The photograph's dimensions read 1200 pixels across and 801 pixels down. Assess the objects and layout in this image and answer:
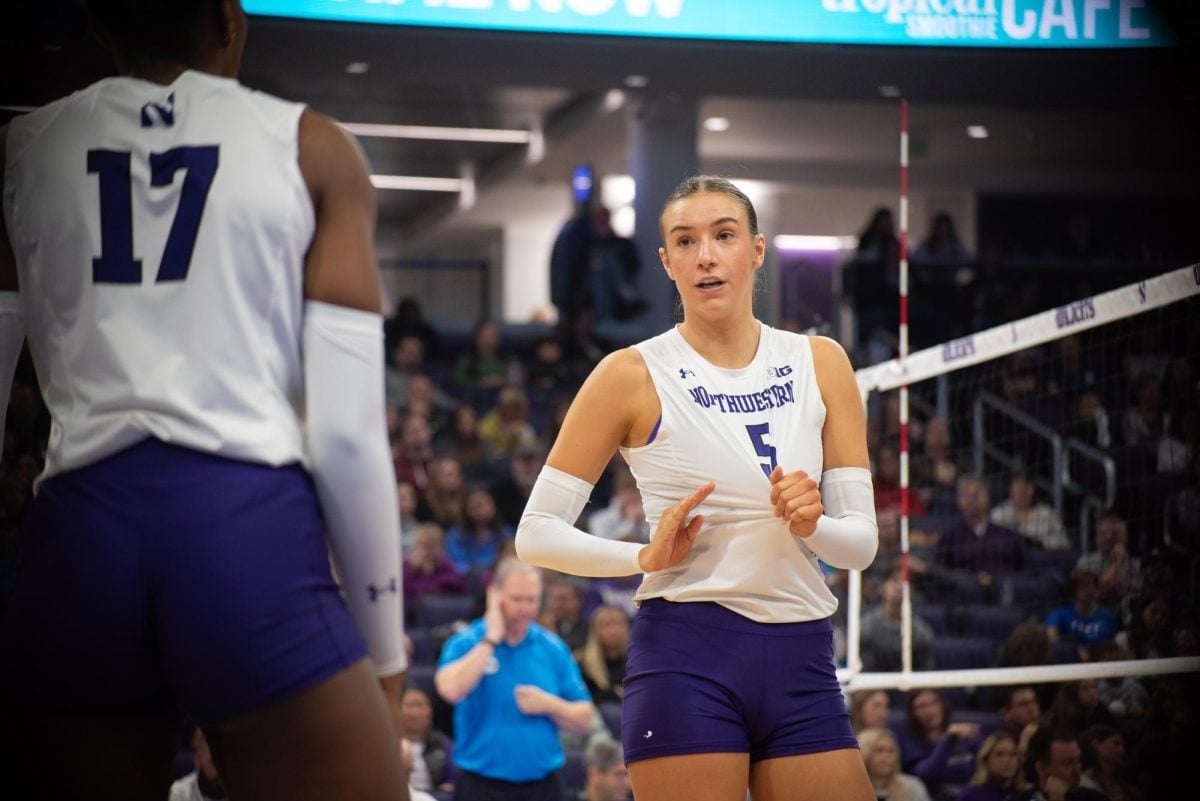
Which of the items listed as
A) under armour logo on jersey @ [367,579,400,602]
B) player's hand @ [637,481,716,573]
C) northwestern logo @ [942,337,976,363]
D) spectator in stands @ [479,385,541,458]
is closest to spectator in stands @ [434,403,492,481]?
spectator in stands @ [479,385,541,458]

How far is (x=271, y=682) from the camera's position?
2.05 metres

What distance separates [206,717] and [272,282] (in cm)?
61

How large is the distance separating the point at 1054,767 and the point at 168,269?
19.2 feet

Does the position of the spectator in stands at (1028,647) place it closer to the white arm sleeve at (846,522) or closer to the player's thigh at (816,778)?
the white arm sleeve at (846,522)

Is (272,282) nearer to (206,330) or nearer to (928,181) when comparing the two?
(206,330)

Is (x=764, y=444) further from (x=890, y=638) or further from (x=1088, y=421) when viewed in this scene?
(x=1088, y=421)

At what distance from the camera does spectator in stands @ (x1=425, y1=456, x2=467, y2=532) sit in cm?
1039

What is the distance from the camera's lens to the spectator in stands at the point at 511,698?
7418mm

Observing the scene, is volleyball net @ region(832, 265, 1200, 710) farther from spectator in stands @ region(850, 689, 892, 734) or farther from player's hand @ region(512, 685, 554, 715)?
player's hand @ region(512, 685, 554, 715)

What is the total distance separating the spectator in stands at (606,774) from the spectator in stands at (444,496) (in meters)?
2.97

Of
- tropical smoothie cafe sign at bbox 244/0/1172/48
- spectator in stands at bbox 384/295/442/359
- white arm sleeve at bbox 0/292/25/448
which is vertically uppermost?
tropical smoothie cafe sign at bbox 244/0/1172/48

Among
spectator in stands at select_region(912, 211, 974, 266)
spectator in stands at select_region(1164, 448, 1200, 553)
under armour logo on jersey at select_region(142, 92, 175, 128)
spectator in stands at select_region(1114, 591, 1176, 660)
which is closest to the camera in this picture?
under armour logo on jersey at select_region(142, 92, 175, 128)

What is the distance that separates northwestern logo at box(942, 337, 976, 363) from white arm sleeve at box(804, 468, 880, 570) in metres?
2.83

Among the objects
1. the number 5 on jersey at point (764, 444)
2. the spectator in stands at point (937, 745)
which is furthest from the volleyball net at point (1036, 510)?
the number 5 on jersey at point (764, 444)
